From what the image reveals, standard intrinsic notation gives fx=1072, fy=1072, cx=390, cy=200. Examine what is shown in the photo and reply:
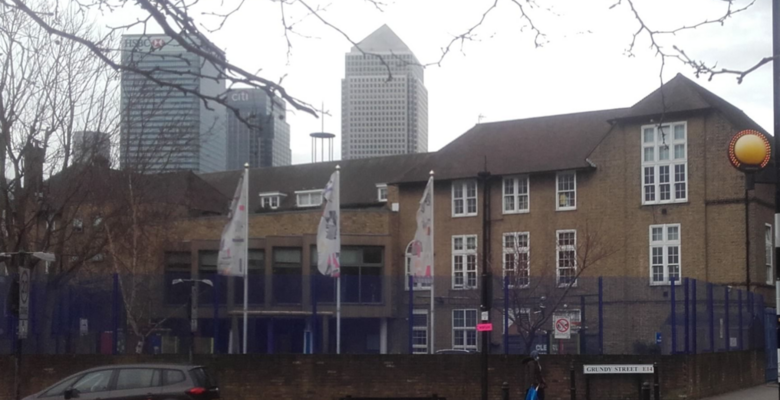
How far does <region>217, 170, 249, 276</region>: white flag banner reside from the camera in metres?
43.7

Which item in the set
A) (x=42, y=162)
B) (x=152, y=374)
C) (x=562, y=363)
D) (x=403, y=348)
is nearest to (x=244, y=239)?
(x=42, y=162)

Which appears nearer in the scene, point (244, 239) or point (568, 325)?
point (568, 325)

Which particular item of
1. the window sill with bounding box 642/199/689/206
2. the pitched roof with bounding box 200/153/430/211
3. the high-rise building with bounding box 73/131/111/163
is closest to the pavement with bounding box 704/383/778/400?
the window sill with bounding box 642/199/689/206

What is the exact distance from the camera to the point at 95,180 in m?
35.3

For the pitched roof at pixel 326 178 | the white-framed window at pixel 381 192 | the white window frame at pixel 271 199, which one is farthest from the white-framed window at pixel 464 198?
the white window frame at pixel 271 199

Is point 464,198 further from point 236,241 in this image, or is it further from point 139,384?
point 139,384

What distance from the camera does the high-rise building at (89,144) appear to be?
33.4m

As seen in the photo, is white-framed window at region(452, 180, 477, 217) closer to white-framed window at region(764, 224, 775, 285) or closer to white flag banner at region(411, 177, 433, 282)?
white flag banner at region(411, 177, 433, 282)

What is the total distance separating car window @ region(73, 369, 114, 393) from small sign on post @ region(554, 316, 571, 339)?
45.7 feet

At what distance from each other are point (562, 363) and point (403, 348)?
432 cm

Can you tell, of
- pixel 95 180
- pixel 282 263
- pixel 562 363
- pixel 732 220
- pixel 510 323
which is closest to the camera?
pixel 562 363

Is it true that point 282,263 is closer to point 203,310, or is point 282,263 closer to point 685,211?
point 685,211

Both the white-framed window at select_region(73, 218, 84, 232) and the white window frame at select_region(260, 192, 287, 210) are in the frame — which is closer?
the white-framed window at select_region(73, 218, 84, 232)

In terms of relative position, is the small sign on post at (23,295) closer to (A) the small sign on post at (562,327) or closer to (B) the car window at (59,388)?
(B) the car window at (59,388)
